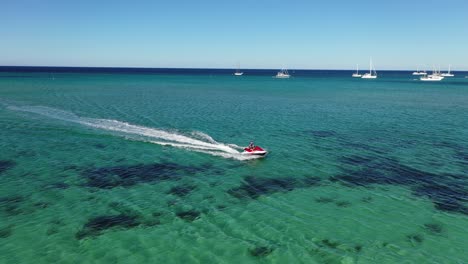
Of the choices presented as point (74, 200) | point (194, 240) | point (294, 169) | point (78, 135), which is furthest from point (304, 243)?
point (78, 135)

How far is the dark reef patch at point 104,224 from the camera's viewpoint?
21438mm

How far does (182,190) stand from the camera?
28.5 meters

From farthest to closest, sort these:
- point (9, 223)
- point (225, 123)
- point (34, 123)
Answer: point (225, 123) → point (34, 123) → point (9, 223)

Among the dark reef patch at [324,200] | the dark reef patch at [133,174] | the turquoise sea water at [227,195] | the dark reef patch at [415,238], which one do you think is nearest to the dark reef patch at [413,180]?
the turquoise sea water at [227,195]

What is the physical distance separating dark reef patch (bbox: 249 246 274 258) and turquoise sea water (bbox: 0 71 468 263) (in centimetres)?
10

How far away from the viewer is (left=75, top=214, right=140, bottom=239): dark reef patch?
2144 centimetres

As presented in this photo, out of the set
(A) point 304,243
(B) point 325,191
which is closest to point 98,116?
(B) point 325,191

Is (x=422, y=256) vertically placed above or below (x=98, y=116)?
below

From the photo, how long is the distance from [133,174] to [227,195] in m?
9.60

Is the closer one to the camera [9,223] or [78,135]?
[9,223]

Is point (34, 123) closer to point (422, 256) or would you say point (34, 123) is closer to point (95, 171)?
point (95, 171)

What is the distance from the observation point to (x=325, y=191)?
2903 cm

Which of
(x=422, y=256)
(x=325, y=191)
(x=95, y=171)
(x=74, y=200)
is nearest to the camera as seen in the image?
(x=422, y=256)

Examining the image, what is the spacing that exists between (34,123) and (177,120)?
70.6ft
